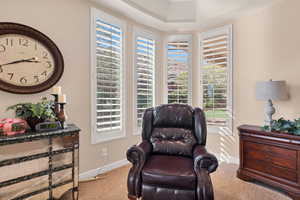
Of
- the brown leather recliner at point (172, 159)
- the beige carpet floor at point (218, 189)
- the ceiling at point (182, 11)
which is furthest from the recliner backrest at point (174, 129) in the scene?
the ceiling at point (182, 11)

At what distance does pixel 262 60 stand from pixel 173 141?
2.10 m

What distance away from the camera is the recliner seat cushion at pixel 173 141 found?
2225 millimetres

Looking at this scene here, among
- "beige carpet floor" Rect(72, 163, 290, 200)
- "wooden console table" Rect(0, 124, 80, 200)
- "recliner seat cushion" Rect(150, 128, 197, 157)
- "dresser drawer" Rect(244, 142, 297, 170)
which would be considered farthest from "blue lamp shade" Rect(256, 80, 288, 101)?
"wooden console table" Rect(0, 124, 80, 200)

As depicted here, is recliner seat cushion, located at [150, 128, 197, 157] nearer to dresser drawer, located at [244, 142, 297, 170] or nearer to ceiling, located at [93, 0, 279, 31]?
dresser drawer, located at [244, 142, 297, 170]

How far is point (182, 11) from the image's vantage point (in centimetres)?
337

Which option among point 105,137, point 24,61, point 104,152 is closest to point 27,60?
point 24,61

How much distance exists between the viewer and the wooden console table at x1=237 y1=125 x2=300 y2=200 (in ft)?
6.84

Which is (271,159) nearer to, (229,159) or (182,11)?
(229,159)

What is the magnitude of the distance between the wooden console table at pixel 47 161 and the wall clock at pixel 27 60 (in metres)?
0.65

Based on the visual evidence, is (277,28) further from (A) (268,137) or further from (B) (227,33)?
(A) (268,137)

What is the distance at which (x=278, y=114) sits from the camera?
2705mm

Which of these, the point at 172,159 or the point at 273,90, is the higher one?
the point at 273,90

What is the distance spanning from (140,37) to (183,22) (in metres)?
0.92

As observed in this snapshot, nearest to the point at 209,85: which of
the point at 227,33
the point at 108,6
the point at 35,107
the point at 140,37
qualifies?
the point at 227,33
